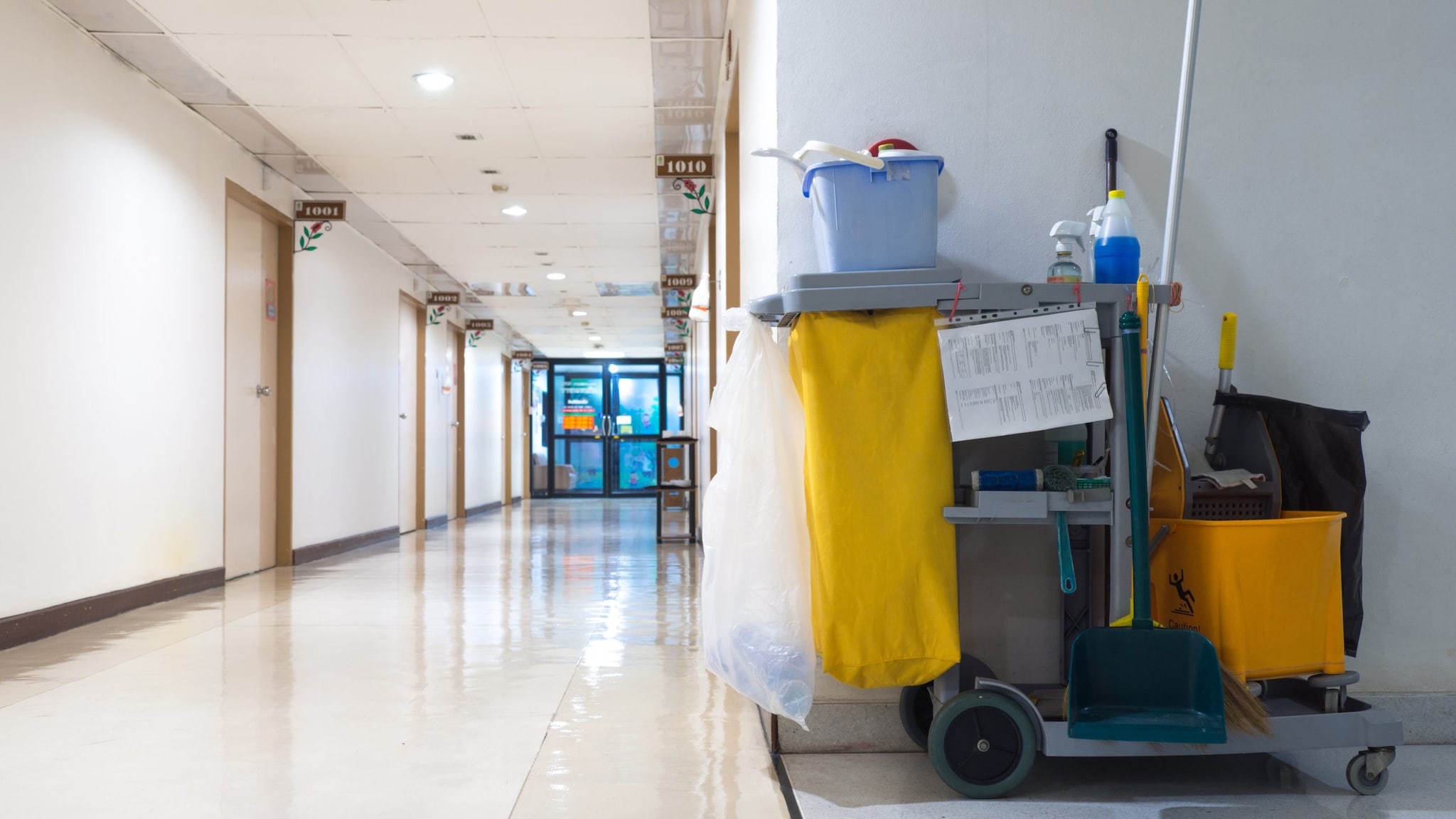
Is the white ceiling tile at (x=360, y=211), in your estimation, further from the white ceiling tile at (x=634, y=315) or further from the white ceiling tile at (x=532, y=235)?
the white ceiling tile at (x=634, y=315)

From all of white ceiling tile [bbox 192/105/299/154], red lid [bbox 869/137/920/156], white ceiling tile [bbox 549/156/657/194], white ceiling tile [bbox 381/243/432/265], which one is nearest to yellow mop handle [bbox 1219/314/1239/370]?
red lid [bbox 869/137/920/156]

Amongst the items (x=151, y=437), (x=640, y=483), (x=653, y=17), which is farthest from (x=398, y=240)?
(x=640, y=483)

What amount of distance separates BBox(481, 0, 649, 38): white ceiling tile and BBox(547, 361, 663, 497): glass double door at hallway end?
15.6 m

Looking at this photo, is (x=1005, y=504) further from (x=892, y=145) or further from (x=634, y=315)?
(x=634, y=315)

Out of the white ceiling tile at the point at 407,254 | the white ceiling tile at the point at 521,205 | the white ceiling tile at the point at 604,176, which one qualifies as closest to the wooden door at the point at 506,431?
the white ceiling tile at the point at 407,254

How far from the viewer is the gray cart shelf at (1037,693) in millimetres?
1935

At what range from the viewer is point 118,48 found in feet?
15.3

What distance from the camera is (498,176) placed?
6.93 meters

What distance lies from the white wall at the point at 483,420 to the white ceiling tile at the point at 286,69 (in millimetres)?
8253

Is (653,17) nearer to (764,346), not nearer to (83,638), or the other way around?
(764,346)

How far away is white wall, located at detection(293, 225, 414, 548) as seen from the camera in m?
7.21

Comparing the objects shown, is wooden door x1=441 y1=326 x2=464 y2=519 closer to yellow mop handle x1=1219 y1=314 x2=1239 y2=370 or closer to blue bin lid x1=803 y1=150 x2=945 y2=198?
blue bin lid x1=803 y1=150 x2=945 y2=198

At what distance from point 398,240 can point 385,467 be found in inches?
80.7

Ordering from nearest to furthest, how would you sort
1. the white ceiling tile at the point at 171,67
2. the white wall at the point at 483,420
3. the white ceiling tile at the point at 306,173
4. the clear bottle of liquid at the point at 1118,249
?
1. the clear bottle of liquid at the point at 1118,249
2. the white ceiling tile at the point at 171,67
3. the white ceiling tile at the point at 306,173
4. the white wall at the point at 483,420
